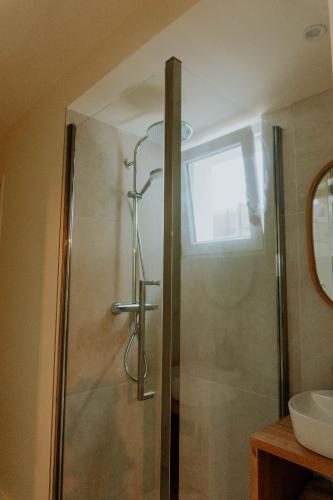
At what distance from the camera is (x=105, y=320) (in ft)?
5.35

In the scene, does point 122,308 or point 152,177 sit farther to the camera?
point 122,308

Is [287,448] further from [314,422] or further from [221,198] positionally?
[221,198]

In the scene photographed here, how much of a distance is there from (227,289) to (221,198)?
1.30 ft

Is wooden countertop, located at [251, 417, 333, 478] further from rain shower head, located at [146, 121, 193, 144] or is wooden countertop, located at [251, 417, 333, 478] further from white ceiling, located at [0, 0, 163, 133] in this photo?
white ceiling, located at [0, 0, 163, 133]

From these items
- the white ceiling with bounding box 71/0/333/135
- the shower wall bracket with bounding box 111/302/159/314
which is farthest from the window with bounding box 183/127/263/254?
the shower wall bracket with bounding box 111/302/159/314

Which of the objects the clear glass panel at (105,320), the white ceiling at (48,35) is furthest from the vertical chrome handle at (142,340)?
the white ceiling at (48,35)

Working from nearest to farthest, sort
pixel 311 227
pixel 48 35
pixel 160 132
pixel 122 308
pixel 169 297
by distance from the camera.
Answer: pixel 169 297, pixel 160 132, pixel 311 227, pixel 48 35, pixel 122 308

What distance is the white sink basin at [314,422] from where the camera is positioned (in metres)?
0.85

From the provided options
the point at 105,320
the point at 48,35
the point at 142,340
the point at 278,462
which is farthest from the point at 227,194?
the point at 48,35

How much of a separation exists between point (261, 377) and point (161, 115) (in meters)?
1.17

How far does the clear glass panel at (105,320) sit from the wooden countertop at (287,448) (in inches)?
24.2

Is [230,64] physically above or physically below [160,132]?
above

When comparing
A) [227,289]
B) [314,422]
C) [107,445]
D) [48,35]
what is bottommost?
[107,445]

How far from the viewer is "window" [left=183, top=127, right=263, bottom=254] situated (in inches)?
49.6
